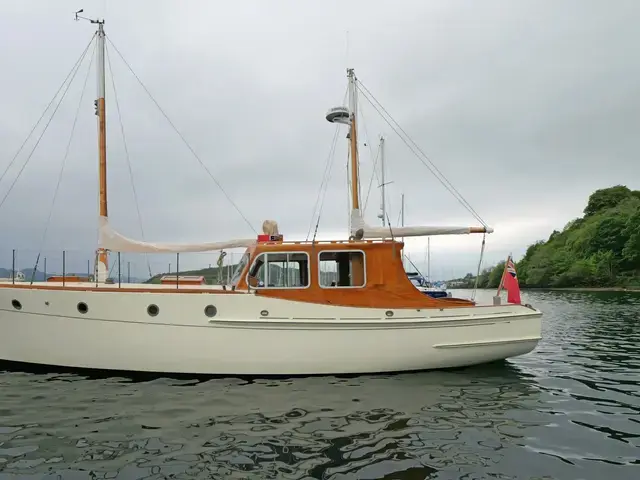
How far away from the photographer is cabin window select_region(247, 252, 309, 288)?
9.53 metres

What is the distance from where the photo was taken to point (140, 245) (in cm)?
1073

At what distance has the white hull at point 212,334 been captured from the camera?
8812 mm

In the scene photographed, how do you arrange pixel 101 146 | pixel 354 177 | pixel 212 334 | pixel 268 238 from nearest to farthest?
1. pixel 212 334
2. pixel 268 238
3. pixel 101 146
4. pixel 354 177

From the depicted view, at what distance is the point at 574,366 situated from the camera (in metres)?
10.8

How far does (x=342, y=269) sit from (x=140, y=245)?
190 inches

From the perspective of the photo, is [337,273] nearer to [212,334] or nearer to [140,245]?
[212,334]

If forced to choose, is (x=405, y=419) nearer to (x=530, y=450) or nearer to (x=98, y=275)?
(x=530, y=450)

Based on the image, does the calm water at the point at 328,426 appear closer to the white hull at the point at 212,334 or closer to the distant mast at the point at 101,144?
the white hull at the point at 212,334

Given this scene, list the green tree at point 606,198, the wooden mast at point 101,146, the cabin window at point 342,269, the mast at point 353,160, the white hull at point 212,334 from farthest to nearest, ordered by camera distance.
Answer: the green tree at point 606,198, the mast at point 353,160, the wooden mast at point 101,146, the cabin window at point 342,269, the white hull at point 212,334

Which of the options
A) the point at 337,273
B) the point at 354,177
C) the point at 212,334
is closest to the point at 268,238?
the point at 337,273

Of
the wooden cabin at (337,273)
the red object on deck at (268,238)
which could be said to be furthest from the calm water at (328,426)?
the red object on deck at (268,238)

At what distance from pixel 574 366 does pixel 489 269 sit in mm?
91197

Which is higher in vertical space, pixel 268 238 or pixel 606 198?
pixel 606 198

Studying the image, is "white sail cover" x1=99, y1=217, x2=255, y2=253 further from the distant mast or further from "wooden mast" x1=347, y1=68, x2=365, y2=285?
"wooden mast" x1=347, y1=68, x2=365, y2=285
